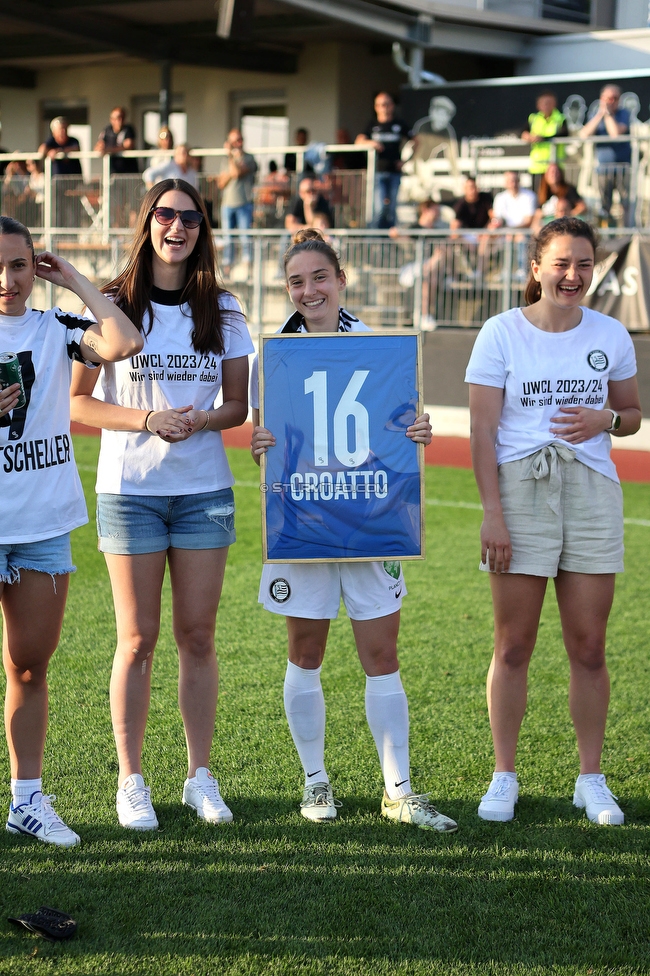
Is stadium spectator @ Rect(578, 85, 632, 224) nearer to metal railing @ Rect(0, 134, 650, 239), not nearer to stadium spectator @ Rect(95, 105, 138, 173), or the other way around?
metal railing @ Rect(0, 134, 650, 239)

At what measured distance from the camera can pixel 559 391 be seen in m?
4.06

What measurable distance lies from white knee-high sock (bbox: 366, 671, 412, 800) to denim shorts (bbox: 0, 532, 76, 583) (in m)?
1.22

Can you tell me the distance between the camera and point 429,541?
9523mm

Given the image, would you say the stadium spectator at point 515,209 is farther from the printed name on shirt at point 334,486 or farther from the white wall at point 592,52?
the printed name on shirt at point 334,486

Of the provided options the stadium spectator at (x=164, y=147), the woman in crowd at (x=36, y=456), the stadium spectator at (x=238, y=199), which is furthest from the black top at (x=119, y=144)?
the woman in crowd at (x=36, y=456)

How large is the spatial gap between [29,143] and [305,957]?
25022 millimetres

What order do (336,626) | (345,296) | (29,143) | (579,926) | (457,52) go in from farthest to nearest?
(29,143)
(457,52)
(345,296)
(336,626)
(579,926)

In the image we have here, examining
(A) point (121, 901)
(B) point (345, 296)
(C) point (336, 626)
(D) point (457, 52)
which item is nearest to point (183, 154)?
(B) point (345, 296)

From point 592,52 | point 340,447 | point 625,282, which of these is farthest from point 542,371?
point 592,52

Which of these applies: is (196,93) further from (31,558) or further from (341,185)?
(31,558)

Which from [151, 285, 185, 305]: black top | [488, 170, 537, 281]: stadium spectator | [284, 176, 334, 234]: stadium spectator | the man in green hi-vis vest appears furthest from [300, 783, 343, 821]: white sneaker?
[284, 176, 334, 234]: stadium spectator

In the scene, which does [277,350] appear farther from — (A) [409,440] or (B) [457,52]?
(B) [457,52]

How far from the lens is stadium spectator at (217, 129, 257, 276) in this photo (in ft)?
58.0

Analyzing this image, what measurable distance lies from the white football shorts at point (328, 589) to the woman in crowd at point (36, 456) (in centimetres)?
76
